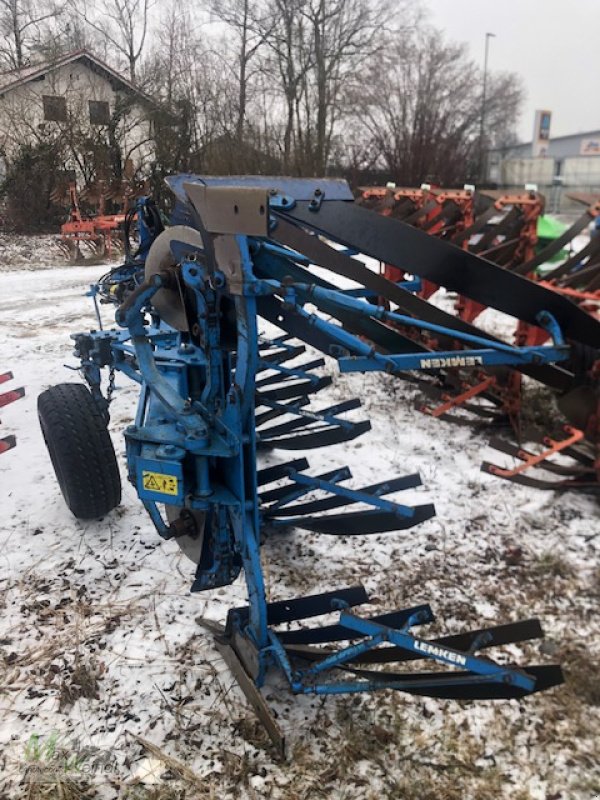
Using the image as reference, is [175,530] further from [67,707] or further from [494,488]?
[494,488]

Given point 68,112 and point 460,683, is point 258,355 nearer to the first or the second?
point 460,683

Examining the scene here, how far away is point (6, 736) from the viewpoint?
2.24 m

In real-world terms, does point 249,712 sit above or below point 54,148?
below

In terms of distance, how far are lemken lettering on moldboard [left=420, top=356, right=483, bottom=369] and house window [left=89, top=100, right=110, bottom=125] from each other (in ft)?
Answer: 63.1

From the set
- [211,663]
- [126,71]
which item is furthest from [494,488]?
[126,71]

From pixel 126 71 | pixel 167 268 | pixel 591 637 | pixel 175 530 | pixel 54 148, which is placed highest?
pixel 126 71

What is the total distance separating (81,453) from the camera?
334cm

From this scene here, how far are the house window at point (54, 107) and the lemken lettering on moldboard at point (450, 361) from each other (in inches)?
759

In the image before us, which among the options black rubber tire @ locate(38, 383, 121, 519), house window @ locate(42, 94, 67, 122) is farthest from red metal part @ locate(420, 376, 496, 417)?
house window @ locate(42, 94, 67, 122)

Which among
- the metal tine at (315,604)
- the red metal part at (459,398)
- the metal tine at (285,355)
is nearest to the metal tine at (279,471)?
the metal tine at (315,604)

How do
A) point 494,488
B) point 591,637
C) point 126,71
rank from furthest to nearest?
point 126,71
point 494,488
point 591,637

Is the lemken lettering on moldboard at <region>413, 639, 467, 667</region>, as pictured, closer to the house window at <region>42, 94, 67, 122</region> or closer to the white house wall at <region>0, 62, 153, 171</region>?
the white house wall at <region>0, 62, 153, 171</region>

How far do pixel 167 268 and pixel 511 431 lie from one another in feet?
11.3

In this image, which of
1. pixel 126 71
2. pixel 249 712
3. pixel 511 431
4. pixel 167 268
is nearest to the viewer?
pixel 167 268
